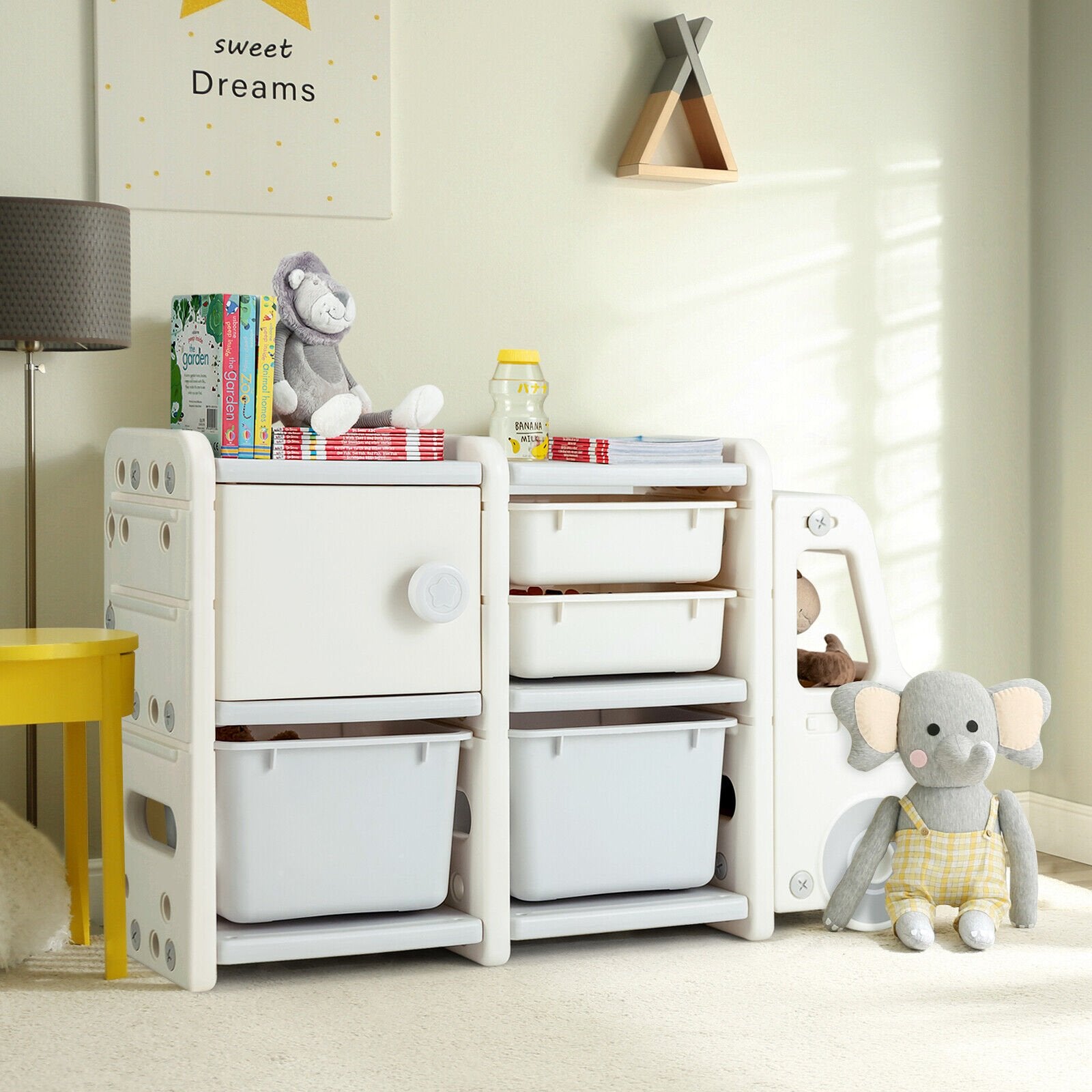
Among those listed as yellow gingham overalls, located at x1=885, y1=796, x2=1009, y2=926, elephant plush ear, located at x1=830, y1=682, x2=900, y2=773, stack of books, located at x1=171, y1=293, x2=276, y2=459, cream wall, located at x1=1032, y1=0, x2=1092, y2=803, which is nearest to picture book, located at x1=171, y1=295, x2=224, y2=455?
stack of books, located at x1=171, y1=293, x2=276, y2=459

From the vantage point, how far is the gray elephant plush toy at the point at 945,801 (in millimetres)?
2570

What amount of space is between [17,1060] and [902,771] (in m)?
1.55

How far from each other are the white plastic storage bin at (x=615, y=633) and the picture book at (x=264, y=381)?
0.47 meters

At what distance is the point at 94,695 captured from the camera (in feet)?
7.41

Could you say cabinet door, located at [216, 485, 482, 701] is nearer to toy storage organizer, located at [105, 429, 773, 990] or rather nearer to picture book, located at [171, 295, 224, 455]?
toy storage organizer, located at [105, 429, 773, 990]

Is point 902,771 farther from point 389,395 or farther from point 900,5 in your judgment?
point 900,5

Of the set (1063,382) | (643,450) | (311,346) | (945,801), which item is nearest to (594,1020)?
(945,801)

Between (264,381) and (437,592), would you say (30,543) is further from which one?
(437,592)

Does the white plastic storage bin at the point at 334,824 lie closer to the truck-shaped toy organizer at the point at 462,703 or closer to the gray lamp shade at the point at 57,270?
the truck-shaped toy organizer at the point at 462,703

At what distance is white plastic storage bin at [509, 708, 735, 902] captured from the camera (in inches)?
97.1

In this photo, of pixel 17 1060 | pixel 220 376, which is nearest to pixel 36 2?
pixel 220 376

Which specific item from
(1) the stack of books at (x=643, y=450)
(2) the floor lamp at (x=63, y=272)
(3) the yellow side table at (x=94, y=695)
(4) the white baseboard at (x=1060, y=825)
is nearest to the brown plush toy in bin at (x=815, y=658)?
(1) the stack of books at (x=643, y=450)

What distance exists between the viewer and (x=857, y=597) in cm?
274

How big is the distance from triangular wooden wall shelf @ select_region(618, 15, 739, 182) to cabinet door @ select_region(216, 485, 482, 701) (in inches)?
37.3
